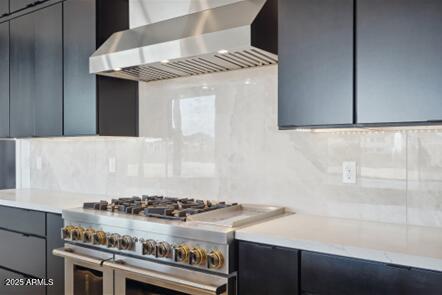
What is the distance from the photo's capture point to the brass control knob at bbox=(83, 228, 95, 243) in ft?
6.66

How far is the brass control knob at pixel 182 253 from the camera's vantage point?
66.2 inches

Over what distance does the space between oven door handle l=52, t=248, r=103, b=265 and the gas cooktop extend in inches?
10.0

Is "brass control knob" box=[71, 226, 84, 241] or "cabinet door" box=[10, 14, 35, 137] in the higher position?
"cabinet door" box=[10, 14, 35, 137]

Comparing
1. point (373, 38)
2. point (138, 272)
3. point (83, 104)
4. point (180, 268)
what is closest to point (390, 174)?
point (373, 38)

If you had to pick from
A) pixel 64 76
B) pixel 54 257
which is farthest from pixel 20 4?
pixel 54 257

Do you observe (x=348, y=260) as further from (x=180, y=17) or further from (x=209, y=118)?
(x=180, y=17)

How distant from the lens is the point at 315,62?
65.7 inches

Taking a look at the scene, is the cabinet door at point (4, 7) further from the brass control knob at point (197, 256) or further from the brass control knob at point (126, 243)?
the brass control knob at point (197, 256)

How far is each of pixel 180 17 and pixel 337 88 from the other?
40.0 inches

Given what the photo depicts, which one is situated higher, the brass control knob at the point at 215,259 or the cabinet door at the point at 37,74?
the cabinet door at the point at 37,74

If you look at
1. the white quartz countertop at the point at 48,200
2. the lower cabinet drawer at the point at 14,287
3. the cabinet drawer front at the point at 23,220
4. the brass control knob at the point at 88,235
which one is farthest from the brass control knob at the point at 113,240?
the lower cabinet drawer at the point at 14,287

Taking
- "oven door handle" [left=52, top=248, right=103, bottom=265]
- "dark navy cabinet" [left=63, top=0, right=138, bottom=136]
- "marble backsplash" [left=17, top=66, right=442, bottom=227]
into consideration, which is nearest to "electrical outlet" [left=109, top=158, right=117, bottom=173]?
"marble backsplash" [left=17, top=66, right=442, bottom=227]

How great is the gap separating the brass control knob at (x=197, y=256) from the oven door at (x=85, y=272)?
0.53 m

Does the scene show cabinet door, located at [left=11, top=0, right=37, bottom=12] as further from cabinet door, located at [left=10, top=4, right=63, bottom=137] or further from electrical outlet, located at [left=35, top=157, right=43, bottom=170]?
electrical outlet, located at [left=35, top=157, right=43, bottom=170]
